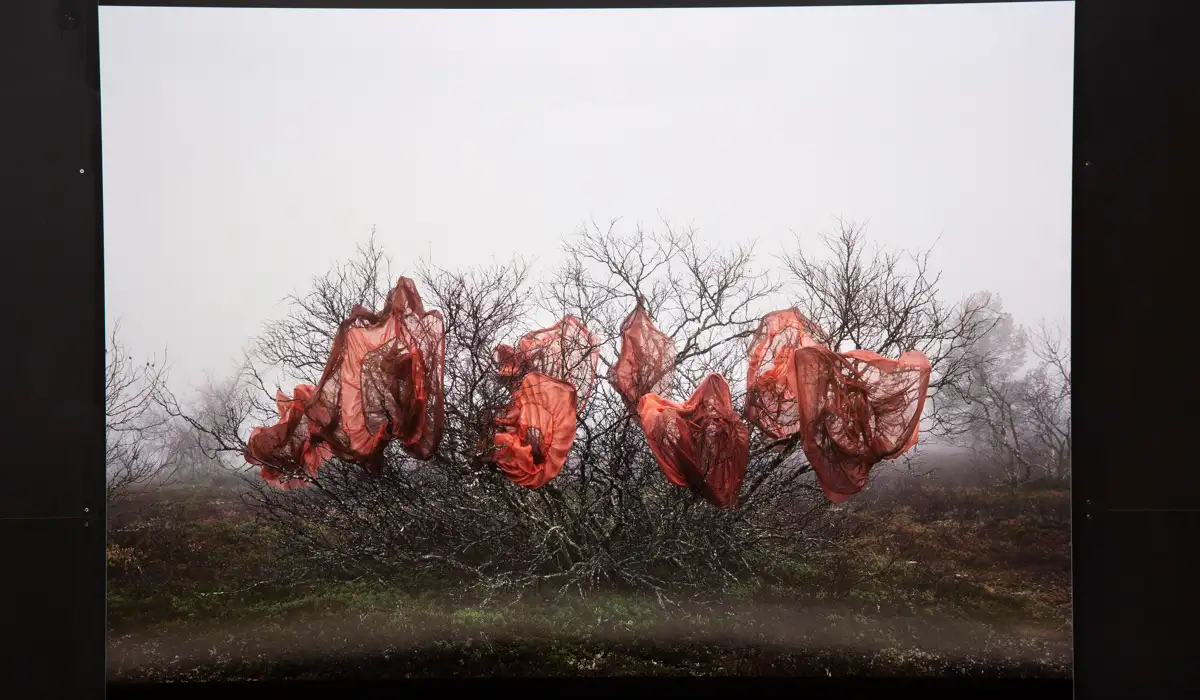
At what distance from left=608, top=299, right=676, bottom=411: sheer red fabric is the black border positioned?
160 cm

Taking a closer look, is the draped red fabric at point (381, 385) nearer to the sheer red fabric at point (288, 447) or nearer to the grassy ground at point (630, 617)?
the sheer red fabric at point (288, 447)

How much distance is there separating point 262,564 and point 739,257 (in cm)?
238

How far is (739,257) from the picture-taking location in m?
2.84

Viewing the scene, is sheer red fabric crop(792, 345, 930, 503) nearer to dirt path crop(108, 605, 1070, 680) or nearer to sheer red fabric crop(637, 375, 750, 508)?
sheer red fabric crop(637, 375, 750, 508)

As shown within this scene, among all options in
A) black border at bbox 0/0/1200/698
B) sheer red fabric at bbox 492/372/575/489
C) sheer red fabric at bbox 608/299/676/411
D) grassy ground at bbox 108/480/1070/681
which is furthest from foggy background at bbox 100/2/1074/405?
grassy ground at bbox 108/480/1070/681

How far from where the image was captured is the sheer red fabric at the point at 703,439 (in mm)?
2793

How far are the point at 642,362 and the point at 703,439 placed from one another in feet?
1.32

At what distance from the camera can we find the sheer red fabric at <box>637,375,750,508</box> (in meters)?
2.79

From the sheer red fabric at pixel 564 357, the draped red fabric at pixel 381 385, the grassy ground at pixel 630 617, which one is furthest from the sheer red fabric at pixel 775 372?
the draped red fabric at pixel 381 385

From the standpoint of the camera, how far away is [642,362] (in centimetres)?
286

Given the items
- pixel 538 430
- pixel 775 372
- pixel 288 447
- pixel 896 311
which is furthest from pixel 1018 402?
pixel 288 447
